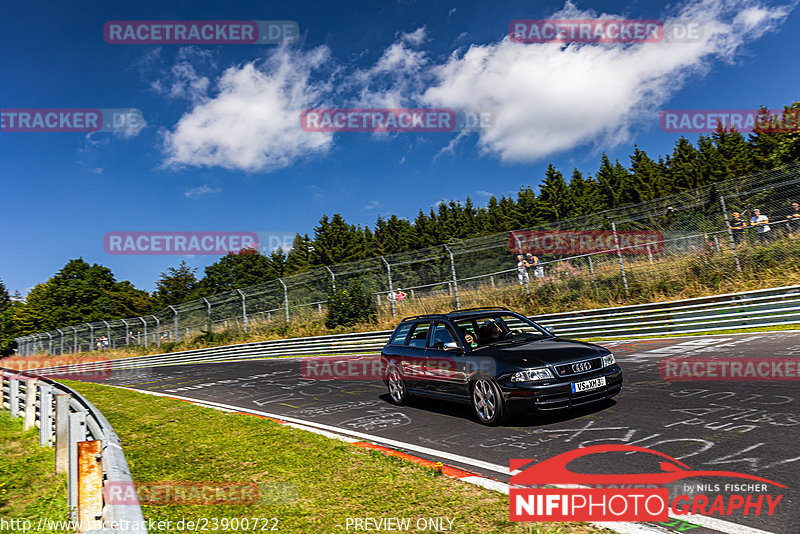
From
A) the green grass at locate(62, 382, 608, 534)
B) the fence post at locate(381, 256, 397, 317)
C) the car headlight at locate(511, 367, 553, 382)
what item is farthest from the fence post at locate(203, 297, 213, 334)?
the car headlight at locate(511, 367, 553, 382)

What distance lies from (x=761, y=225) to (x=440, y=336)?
11.4m

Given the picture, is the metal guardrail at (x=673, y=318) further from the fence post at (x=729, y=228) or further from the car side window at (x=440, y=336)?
the car side window at (x=440, y=336)

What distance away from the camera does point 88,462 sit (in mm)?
3078

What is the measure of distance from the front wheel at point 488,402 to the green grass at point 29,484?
445 cm

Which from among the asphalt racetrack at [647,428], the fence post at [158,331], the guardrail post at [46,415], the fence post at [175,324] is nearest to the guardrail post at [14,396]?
the guardrail post at [46,415]

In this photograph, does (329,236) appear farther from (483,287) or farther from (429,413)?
(429,413)

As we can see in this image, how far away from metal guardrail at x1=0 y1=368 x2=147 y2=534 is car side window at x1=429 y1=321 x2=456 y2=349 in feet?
14.2

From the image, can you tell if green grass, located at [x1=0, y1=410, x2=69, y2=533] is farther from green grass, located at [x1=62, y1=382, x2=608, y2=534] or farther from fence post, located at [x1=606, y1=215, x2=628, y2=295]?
fence post, located at [x1=606, y1=215, x2=628, y2=295]

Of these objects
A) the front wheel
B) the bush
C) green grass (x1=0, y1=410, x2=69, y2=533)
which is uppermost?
the bush

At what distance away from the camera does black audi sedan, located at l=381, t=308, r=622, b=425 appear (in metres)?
A: 5.71

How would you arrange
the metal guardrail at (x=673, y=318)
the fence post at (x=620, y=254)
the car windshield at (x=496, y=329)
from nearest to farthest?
the car windshield at (x=496, y=329) → the metal guardrail at (x=673, y=318) → the fence post at (x=620, y=254)

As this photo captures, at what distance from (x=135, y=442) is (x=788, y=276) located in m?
15.1

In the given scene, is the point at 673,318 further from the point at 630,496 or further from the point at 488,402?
the point at 630,496

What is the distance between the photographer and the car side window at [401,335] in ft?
27.4
